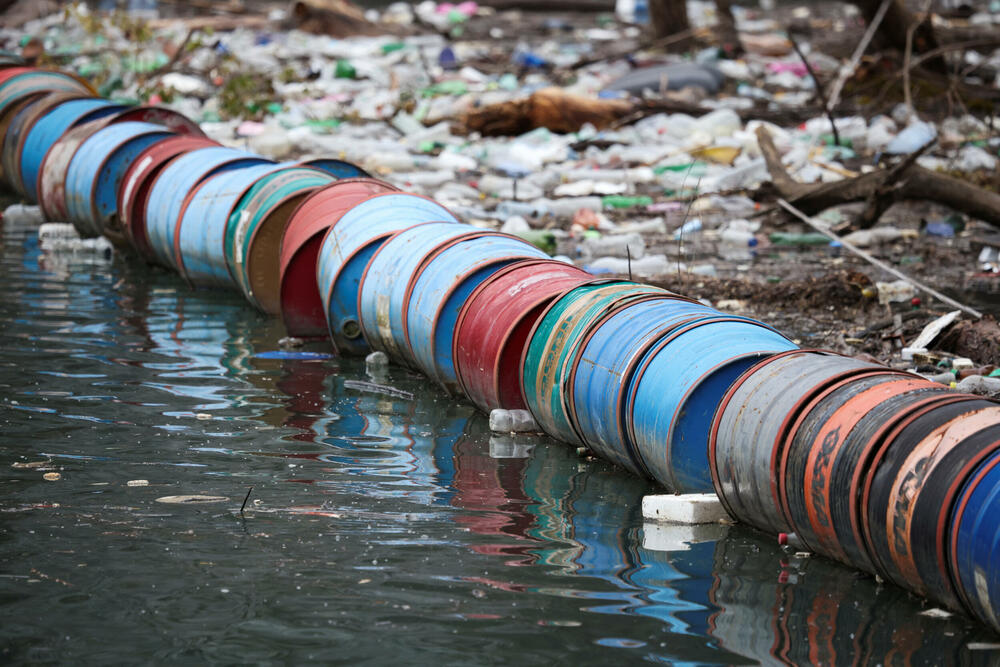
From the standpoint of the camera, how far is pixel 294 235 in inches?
275

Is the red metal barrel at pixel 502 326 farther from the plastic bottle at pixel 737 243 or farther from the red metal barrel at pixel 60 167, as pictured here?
the red metal barrel at pixel 60 167

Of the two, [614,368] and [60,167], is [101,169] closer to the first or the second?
[60,167]

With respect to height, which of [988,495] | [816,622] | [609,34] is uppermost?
[609,34]

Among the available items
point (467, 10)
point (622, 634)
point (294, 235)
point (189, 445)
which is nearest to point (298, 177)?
point (294, 235)

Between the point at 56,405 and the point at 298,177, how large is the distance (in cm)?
262

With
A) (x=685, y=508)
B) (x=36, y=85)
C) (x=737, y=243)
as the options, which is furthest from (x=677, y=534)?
(x=36, y=85)

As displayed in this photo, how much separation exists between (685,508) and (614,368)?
26.9 inches

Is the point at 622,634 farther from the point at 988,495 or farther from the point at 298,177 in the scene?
the point at 298,177

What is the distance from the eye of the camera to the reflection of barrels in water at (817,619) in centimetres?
325

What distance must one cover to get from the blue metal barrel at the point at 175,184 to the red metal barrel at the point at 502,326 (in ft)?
10.8

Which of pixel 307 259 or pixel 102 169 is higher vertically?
pixel 102 169

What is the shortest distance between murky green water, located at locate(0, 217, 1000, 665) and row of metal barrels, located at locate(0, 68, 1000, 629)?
21 centimetres

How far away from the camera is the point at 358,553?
383 cm

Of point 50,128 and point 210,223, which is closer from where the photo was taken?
point 210,223
